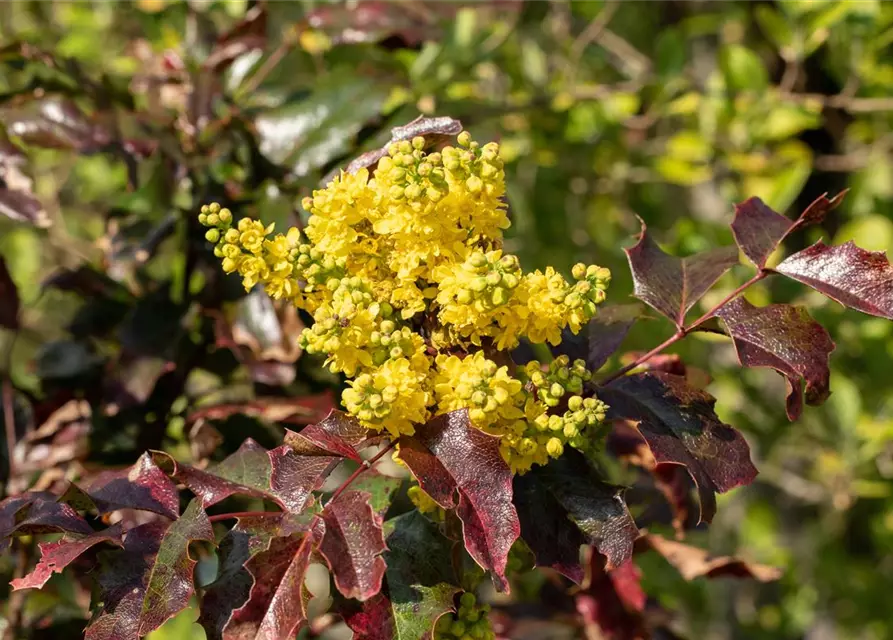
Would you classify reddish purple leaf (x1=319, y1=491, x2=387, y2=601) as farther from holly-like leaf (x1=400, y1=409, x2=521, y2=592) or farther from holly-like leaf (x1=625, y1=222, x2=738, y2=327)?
holly-like leaf (x1=625, y1=222, x2=738, y2=327)

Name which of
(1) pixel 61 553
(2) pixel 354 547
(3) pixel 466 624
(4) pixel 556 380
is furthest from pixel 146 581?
(4) pixel 556 380

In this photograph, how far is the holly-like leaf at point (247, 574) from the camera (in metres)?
0.81

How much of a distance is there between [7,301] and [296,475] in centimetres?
70

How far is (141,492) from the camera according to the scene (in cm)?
90

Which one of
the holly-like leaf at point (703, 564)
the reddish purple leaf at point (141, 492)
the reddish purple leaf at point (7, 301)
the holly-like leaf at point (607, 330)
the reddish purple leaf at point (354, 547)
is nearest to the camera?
the reddish purple leaf at point (354, 547)

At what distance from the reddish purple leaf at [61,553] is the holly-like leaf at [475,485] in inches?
10.7

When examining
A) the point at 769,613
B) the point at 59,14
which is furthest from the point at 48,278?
the point at 769,613

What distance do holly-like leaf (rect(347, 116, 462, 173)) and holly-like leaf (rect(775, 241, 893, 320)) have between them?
0.36 m

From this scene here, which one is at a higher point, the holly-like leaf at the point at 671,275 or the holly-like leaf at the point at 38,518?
the holly-like leaf at the point at 671,275

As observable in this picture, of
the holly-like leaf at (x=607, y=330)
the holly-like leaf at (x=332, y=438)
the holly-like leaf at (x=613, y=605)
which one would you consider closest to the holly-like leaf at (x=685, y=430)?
the holly-like leaf at (x=607, y=330)

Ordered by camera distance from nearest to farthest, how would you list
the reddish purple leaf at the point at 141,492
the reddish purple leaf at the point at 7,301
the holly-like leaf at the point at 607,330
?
the reddish purple leaf at the point at 141,492 < the holly-like leaf at the point at 607,330 < the reddish purple leaf at the point at 7,301

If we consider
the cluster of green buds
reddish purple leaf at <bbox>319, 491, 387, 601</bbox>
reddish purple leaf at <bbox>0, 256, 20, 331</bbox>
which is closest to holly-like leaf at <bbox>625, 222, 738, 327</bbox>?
the cluster of green buds

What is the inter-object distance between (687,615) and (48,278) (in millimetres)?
1785

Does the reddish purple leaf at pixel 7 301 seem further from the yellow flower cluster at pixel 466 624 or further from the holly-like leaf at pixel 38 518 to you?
the yellow flower cluster at pixel 466 624
